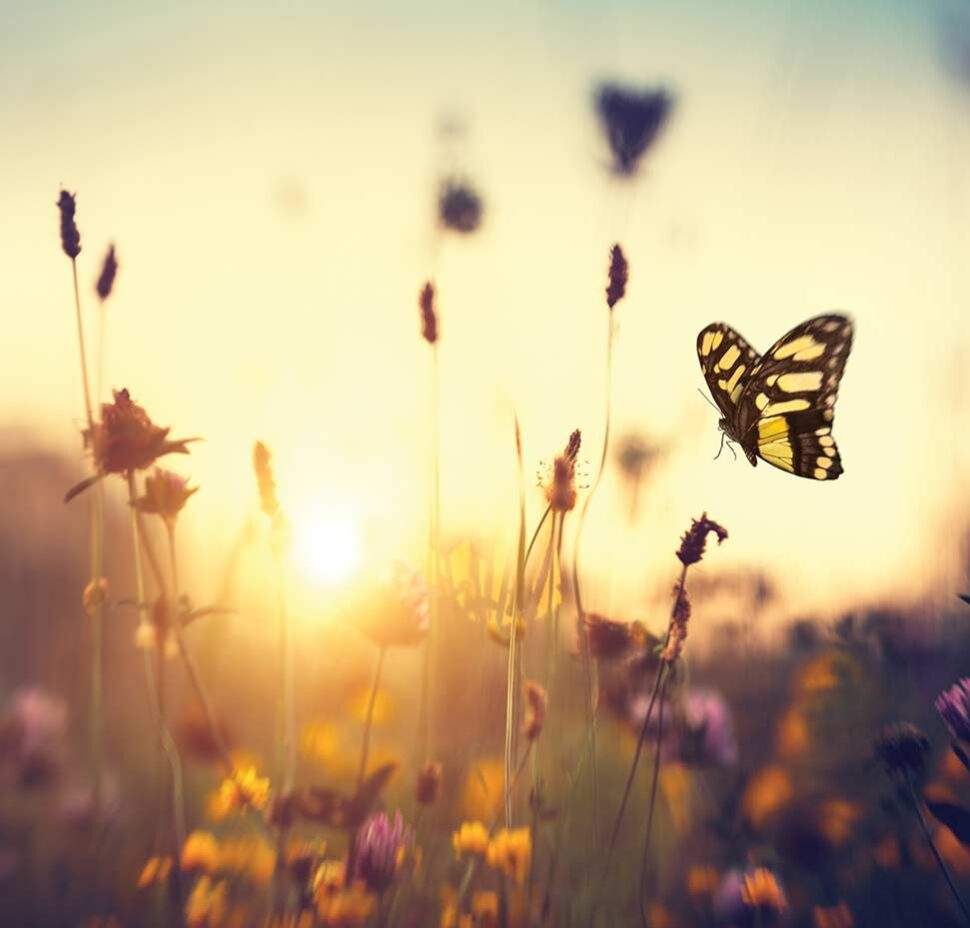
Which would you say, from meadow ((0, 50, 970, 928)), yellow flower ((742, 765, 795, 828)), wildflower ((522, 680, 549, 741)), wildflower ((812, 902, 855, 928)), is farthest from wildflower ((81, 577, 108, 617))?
yellow flower ((742, 765, 795, 828))

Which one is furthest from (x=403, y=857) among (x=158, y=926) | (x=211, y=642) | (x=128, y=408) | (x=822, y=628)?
(x=822, y=628)

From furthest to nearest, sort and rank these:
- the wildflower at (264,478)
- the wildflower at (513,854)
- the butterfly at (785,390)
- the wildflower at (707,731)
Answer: the wildflower at (707,731) → the butterfly at (785,390) → the wildflower at (513,854) → the wildflower at (264,478)

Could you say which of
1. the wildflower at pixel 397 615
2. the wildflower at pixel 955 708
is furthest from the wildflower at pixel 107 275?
the wildflower at pixel 955 708

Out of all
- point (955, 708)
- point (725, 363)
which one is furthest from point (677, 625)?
point (725, 363)

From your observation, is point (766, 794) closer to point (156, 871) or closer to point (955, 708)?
point (955, 708)

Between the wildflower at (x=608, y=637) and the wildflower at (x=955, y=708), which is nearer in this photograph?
the wildflower at (x=955, y=708)

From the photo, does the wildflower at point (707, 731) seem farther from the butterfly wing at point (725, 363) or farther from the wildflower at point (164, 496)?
the wildflower at point (164, 496)

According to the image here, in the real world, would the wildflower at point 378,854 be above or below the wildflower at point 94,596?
below

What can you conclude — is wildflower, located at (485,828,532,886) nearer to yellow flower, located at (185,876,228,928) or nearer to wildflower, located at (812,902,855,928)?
yellow flower, located at (185,876,228,928)
